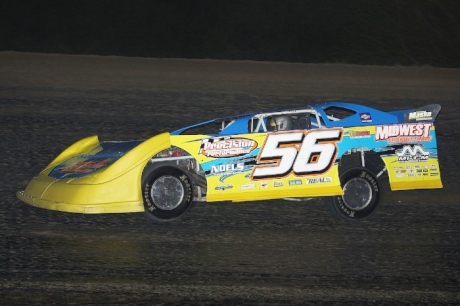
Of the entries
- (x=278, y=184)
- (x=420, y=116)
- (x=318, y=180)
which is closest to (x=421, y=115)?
(x=420, y=116)

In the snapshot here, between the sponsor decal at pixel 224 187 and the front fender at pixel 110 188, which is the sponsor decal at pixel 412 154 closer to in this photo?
the sponsor decal at pixel 224 187

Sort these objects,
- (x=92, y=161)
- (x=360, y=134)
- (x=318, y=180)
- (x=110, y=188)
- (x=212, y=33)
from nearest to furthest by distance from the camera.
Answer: (x=110, y=188) < (x=318, y=180) < (x=360, y=134) < (x=92, y=161) < (x=212, y=33)

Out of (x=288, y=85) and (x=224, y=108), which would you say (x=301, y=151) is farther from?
(x=288, y=85)

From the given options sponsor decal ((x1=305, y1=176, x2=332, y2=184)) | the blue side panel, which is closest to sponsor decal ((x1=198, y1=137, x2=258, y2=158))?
sponsor decal ((x1=305, y1=176, x2=332, y2=184))

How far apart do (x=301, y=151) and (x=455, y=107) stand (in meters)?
8.57

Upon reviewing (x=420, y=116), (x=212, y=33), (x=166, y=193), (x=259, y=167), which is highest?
(x=212, y=33)

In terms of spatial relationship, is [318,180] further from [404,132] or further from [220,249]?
[220,249]

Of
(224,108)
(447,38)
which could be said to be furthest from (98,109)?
(447,38)

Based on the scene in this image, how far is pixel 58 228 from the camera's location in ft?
24.2

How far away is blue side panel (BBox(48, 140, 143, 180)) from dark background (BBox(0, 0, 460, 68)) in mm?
9617

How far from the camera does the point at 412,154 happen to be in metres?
8.14

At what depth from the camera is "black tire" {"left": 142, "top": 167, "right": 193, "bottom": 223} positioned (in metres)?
7.50

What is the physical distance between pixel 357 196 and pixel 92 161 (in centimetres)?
266

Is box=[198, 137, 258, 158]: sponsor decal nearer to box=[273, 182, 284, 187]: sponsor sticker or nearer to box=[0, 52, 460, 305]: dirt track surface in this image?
box=[273, 182, 284, 187]: sponsor sticker
